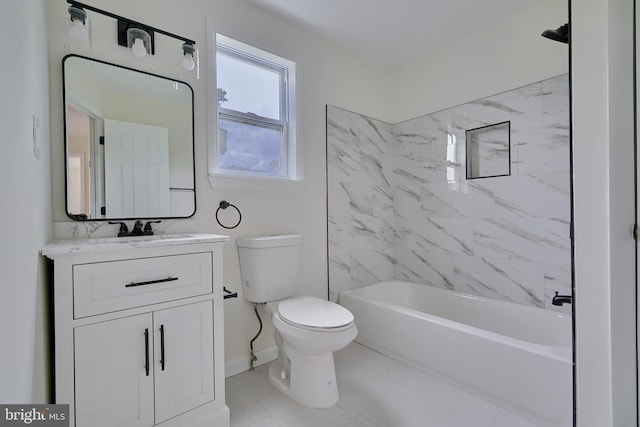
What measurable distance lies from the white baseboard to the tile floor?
4 cm

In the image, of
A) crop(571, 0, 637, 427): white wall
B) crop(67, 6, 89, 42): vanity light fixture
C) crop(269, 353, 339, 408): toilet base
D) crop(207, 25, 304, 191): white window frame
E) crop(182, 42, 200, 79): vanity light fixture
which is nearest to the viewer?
crop(571, 0, 637, 427): white wall

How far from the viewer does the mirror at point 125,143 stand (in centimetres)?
149

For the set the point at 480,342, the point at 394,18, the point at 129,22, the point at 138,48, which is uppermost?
the point at 394,18

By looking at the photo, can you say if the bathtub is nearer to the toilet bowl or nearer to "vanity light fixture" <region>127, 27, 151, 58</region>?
the toilet bowl

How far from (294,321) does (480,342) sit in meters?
1.08

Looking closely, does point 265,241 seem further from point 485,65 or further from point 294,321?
point 485,65

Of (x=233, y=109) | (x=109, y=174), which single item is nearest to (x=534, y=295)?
(x=233, y=109)

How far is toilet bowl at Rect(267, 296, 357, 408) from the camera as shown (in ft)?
5.05

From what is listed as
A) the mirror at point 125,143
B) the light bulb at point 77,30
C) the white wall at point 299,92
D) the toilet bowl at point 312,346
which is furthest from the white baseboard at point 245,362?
the light bulb at point 77,30

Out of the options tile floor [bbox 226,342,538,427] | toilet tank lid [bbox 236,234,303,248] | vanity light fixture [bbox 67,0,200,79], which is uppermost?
vanity light fixture [bbox 67,0,200,79]

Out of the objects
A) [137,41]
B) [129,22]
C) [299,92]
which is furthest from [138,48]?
[299,92]

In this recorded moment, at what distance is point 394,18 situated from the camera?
2230 mm
